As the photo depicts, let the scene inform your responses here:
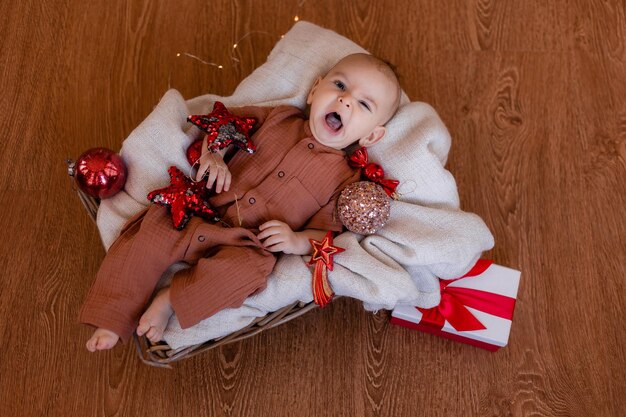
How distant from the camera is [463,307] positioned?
1331 mm

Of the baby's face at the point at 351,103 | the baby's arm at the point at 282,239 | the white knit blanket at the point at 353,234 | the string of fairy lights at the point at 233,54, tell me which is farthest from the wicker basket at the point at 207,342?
the string of fairy lights at the point at 233,54

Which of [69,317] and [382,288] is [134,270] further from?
[382,288]

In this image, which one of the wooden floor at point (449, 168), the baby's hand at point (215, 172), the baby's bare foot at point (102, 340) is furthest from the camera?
the wooden floor at point (449, 168)

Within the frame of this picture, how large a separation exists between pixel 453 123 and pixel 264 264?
2.65ft

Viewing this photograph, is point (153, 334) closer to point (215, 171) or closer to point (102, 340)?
point (102, 340)

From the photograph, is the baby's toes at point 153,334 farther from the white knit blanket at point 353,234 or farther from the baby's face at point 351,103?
the baby's face at point 351,103

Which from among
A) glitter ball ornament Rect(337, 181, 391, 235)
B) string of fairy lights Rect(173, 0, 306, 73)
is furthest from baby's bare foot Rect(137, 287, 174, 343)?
string of fairy lights Rect(173, 0, 306, 73)

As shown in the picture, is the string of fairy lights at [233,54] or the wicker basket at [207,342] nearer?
the wicker basket at [207,342]

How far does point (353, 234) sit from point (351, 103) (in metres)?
0.29

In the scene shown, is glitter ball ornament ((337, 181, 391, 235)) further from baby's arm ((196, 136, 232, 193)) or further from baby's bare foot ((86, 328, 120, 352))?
baby's bare foot ((86, 328, 120, 352))

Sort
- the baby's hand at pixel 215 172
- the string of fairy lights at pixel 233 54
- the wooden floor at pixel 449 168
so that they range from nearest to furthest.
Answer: the baby's hand at pixel 215 172 < the wooden floor at pixel 449 168 < the string of fairy lights at pixel 233 54

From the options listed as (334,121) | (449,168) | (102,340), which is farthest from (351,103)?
(102,340)

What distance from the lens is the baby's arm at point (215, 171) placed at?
1241 mm

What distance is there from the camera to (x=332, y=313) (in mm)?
1427
